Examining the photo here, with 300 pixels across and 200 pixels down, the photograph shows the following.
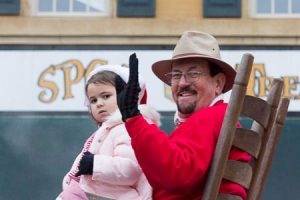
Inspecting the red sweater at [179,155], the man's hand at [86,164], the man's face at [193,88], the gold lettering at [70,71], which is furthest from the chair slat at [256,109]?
the gold lettering at [70,71]

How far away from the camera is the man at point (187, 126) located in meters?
3.24

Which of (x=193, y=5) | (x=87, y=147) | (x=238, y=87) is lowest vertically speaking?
(x=87, y=147)

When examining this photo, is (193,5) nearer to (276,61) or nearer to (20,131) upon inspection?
(276,61)

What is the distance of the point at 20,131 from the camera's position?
11.8m

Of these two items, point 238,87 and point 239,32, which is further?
point 239,32

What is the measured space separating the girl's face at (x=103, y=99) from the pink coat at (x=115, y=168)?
1.7 inches

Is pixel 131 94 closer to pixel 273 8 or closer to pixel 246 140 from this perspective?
pixel 246 140

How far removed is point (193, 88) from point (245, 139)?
40 centimetres

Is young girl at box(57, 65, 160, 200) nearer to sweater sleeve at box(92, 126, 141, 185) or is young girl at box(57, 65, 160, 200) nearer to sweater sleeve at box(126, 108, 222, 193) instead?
sweater sleeve at box(92, 126, 141, 185)

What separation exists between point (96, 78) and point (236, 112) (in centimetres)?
124

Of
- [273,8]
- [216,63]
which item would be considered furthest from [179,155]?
[273,8]

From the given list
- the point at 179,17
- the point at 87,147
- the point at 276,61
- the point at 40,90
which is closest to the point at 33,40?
the point at 40,90

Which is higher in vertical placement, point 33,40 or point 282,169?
point 33,40

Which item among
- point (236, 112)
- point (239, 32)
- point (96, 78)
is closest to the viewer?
point (236, 112)
